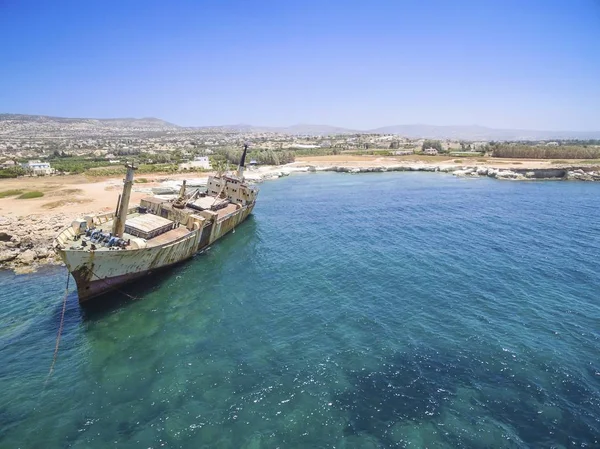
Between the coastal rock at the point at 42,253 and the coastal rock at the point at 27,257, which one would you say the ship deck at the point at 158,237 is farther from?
the coastal rock at the point at 27,257

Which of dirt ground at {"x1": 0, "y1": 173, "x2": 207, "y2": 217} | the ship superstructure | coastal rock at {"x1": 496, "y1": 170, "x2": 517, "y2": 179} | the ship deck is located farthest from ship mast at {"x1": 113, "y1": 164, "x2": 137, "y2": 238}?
coastal rock at {"x1": 496, "y1": 170, "x2": 517, "y2": 179}

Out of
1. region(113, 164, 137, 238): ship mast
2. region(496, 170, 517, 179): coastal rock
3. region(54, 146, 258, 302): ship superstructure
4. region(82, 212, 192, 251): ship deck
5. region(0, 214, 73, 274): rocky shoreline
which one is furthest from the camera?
region(496, 170, 517, 179): coastal rock

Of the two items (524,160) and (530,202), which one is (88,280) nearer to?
(530,202)

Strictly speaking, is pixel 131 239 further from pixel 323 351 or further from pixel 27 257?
pixel 323 351

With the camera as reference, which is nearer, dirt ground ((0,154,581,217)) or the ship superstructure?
the ship superstructure

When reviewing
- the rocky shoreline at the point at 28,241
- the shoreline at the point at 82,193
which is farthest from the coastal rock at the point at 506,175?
the rocky shoreline at the point at 28,241

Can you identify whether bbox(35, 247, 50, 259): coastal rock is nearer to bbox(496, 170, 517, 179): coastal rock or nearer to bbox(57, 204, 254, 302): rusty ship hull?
bbox(57, 204, 254, 302): rusty ship hull
